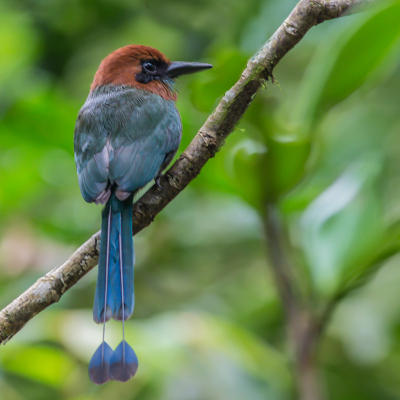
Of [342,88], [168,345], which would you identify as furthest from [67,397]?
[342,88]

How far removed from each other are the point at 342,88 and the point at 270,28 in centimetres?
73

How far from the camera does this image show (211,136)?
1.49 meters

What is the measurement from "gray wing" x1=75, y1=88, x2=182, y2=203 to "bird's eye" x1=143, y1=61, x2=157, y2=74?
0.73 feet

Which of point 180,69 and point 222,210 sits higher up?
point 180,69

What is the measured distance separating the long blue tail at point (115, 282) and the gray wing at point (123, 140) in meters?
0.09

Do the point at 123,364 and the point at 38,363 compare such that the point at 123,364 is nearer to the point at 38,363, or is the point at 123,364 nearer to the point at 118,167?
the point at 118,167

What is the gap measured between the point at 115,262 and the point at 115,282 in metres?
0.06

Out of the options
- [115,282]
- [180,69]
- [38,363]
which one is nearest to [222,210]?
[180,69]

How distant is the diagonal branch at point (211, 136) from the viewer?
1376 millimetres

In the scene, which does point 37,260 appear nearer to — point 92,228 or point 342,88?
point 92,228

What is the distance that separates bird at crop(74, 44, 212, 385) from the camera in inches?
60.4

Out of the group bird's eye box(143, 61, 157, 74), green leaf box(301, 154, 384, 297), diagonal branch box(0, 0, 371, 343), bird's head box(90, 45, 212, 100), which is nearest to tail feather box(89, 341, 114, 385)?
diagonal branch box(0, 0, 371, 343)

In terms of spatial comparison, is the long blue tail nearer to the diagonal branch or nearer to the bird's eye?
the diagonal branch

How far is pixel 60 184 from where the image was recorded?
2752 mm
